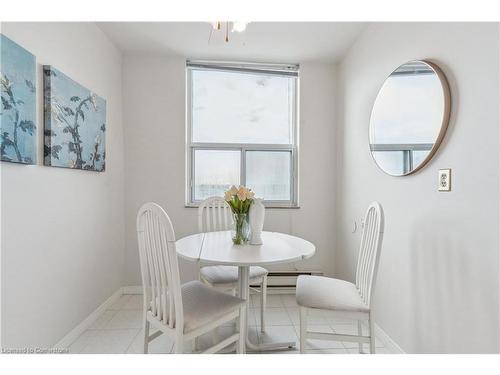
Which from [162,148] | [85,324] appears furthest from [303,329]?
[162,148]

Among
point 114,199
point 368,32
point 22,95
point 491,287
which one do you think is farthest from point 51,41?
point 491,287

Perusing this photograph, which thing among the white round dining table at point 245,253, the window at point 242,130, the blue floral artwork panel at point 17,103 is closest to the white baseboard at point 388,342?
the white round dining table at point 245,253

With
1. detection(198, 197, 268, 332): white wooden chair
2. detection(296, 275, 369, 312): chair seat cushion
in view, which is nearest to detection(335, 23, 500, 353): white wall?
detection(296, 275, 369, 312): chair seat cushion

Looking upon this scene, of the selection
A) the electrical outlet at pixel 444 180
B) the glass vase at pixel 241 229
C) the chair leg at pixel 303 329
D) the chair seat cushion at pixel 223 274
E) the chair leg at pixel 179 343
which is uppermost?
the electrical outlet at pixel 444 180

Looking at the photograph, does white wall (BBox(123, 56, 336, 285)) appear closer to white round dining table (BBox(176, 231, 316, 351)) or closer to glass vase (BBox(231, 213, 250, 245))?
white round dining table (BBox(176, 231, 316, 351))

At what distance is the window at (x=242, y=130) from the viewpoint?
2.76 m

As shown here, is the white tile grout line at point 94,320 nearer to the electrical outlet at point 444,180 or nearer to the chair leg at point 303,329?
the chair leg at point 303,329

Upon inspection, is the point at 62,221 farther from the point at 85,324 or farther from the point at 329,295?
the point at 329,295

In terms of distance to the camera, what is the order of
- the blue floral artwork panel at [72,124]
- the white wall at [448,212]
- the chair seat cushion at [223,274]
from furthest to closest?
the chair seat cushion at [223,274]
the blue floral artwork panel at [72,124]
the white wall at [448,212]

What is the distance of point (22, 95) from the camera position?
1.39 meters

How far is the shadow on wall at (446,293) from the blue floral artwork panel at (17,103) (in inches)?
88.8

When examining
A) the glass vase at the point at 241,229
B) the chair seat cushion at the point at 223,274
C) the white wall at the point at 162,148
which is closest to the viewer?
the glass vase at the point at 241,229

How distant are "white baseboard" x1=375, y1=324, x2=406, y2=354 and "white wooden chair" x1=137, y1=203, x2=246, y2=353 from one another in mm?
1083
